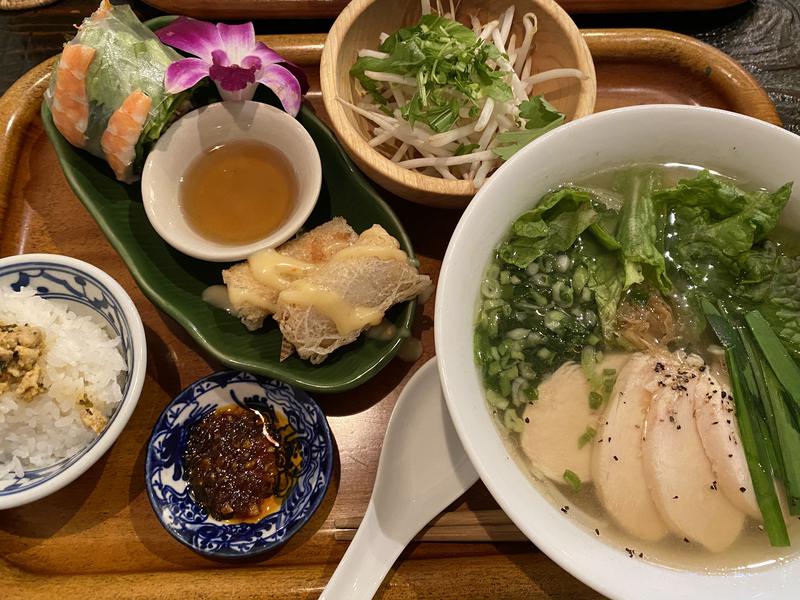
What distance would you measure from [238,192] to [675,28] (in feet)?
6.41

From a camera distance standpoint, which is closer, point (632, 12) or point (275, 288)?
point (275, 288)

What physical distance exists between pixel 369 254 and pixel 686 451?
1.04 meters

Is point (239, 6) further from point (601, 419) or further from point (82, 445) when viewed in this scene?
point (601, 419)

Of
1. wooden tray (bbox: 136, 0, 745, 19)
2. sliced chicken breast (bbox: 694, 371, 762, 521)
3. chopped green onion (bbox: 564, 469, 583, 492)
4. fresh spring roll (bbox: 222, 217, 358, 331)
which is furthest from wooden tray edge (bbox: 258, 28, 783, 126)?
chopped green onion (bbox: 564, 469, 583, 492)

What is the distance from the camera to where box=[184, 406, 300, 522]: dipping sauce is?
5.48ft

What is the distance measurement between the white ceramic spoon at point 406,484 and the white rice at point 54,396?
0.87 metres

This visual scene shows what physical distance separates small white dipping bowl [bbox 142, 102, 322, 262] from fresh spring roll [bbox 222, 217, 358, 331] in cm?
5

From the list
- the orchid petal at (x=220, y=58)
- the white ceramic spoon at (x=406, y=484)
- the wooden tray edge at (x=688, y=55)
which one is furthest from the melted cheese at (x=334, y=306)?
the wooden tray edge at (x=688, y=55)

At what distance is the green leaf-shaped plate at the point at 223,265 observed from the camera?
5.76ft

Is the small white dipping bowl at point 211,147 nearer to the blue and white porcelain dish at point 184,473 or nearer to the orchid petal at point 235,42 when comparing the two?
the orchid petal at point 235,42

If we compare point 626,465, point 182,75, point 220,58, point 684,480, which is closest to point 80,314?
point 182,75

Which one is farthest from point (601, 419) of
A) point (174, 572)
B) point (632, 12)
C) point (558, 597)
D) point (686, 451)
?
point (632, 12)

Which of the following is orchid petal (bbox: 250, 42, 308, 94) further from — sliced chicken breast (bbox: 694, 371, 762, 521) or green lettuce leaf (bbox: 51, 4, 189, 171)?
sliced chicken breast (bbox: 694, 371, 762, 521)

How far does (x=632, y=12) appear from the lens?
7.50 ft
